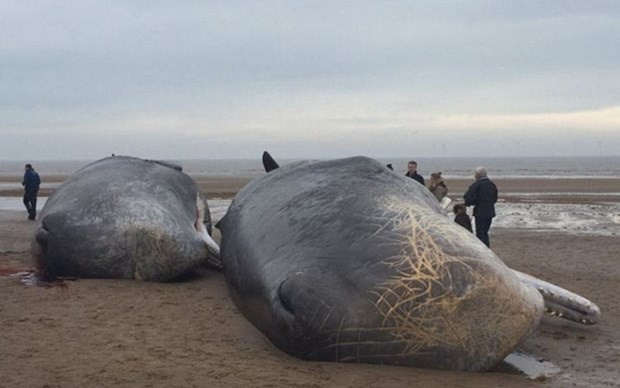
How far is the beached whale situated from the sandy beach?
30 cm

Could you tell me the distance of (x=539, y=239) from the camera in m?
16.8

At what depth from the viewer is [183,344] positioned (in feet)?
22.0

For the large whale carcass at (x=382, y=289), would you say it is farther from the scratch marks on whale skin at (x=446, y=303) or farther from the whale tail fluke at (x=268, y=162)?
the whale tail fluke at (x=268, y=162)

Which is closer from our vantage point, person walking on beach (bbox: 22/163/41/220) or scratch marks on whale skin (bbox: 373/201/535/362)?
scratch marks on whale skin (bbox: 373/201/535/362)

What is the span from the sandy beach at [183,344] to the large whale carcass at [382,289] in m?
0.20

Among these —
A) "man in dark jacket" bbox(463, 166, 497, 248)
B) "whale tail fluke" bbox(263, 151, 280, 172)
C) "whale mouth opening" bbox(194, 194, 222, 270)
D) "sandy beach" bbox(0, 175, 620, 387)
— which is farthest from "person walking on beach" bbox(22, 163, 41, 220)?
"man in dark jacket" bbox(463, 166, 497, 248)

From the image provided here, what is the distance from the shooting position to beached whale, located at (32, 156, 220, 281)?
945 centimetres

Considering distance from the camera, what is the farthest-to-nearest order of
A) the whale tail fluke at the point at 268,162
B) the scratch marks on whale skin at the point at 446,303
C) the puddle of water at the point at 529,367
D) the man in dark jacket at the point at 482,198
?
the man in dark jacket at the point at 482,198, the whale tail fluke at the point at 268,162, the puddle of water at the point at 529,367, the scratch marks on whale skin at the point at 446,303

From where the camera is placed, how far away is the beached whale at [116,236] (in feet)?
31.0

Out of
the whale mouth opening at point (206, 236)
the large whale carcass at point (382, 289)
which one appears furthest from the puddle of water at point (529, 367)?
the whale mouth opening at point (206, 236)

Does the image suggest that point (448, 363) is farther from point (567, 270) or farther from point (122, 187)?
point (567, 270)

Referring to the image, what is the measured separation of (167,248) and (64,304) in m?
1.83

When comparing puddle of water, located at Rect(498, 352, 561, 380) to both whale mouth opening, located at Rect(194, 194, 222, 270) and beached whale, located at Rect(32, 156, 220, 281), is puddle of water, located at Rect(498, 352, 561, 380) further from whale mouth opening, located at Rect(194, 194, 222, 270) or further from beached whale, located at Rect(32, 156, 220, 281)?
beached whale, located at Rect(32, 156, 220, 281)

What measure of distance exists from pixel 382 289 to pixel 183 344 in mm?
2150
